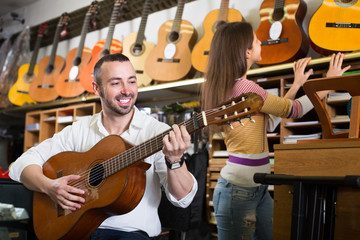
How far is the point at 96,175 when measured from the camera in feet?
5.08

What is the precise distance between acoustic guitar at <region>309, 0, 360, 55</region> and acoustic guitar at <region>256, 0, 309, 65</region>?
11 centimetres

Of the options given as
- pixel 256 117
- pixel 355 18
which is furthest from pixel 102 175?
pixel 355 18

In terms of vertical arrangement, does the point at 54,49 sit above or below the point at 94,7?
below

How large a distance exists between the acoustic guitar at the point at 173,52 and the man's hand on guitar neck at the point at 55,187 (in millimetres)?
1728

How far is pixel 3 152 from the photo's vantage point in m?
5.69

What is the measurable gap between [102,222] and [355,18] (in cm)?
192

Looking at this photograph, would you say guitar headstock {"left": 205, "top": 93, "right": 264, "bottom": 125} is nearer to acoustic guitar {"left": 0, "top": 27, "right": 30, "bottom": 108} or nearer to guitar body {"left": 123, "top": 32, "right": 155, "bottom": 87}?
guitar body {"left": 123, "top": 32, "right": 155, "bottom": 87}

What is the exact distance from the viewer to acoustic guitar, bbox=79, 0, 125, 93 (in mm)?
3900

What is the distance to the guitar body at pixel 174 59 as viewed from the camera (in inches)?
127

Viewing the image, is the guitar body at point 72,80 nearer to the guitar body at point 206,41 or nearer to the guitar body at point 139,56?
the guitar body at point 139,56

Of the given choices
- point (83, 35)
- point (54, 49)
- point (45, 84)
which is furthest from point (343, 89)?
point (54, 49)

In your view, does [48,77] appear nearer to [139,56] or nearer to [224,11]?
[139,56]

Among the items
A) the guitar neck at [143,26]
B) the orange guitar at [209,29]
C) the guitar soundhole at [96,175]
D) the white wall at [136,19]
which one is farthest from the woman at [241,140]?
the guitar neck at [143,26]

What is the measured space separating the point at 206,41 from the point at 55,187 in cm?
191
